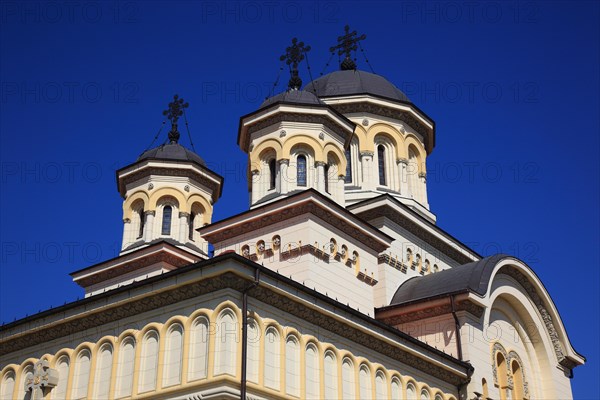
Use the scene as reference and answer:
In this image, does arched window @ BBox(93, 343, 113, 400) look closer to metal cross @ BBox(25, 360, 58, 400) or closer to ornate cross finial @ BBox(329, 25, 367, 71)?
metal cross @ BBox(25, 360, 58, 400)

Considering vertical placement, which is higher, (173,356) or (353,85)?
(353,85)

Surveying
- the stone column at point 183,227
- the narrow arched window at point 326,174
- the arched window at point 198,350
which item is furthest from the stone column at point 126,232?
the arched window at point 198,350

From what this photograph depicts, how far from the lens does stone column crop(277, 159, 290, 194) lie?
78.8ft

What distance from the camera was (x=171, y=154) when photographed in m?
30.7

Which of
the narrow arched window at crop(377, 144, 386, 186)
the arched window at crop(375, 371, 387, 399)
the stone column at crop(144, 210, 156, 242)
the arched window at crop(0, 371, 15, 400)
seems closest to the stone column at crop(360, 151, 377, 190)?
the narrow arched window at crop(377, 144, 386, 186)

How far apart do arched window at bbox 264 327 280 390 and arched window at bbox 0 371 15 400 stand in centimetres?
706

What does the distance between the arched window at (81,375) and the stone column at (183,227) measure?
12.0m

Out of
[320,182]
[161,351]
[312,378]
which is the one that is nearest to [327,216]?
[320,182]

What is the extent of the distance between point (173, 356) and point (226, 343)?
1410mm

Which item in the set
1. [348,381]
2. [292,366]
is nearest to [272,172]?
[348,381]

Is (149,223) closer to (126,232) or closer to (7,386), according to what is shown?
(126,232)

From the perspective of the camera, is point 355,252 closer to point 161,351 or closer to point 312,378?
point 312,378

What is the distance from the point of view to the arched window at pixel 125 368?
16.4 m

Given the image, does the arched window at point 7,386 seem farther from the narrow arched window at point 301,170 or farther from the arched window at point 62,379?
the narrow arched window at point 301,170
